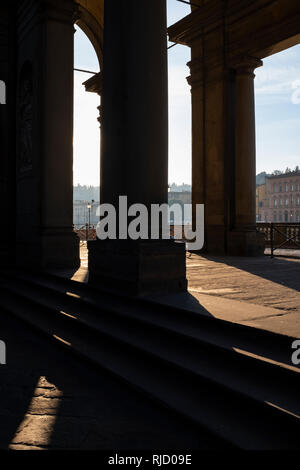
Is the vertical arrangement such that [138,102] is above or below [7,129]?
below

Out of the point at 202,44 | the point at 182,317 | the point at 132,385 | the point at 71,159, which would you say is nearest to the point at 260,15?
the point at 202,44

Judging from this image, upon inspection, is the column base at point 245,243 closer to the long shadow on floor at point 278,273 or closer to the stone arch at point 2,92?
the long shadow on floor at point 278,273

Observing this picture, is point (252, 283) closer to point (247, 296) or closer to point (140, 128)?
point (247, 296)

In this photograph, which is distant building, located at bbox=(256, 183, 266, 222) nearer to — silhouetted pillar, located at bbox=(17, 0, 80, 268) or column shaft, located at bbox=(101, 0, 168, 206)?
silhouetted pillar, located at bbox=(17, 0, 80, 268)

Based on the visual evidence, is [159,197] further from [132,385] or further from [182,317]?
[132,385]

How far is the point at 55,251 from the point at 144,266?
159 inches

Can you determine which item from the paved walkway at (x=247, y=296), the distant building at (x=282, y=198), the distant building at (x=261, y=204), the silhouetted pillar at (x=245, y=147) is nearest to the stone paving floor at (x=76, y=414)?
the paved walkway at (x=247, y=296)

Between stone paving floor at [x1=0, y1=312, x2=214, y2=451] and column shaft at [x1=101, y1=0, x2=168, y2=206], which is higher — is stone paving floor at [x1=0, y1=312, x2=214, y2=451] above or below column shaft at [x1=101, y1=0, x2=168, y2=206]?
Result: below

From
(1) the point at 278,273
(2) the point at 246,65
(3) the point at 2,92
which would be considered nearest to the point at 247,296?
(1) the point at 278,273

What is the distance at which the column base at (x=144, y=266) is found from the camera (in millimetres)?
5355

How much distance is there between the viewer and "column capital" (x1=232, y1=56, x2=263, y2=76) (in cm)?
1267

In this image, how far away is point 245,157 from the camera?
1319 centimetres

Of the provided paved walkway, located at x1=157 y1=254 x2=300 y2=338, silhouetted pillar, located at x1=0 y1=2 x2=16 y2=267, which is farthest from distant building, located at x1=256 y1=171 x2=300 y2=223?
paved walkway, located at x1=157 y1=254 x2=300 y2=338

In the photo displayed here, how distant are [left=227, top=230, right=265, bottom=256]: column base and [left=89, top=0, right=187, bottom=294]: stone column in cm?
737
